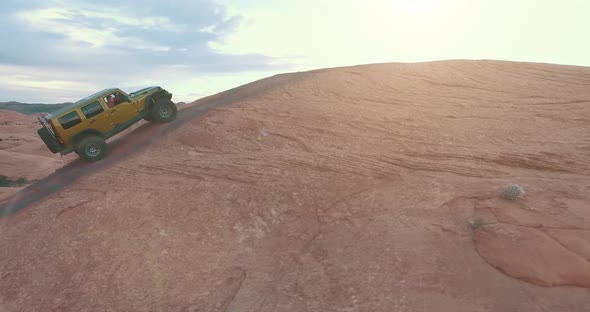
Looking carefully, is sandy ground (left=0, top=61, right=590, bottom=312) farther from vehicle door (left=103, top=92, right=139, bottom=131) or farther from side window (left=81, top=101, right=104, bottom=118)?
side window (left=81, top=101, right=104, bottom=118)

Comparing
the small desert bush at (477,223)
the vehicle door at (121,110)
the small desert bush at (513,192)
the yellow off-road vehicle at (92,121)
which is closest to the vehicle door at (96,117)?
the yellow off-road vehicle at (92,121)

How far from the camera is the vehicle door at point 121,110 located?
11469mm

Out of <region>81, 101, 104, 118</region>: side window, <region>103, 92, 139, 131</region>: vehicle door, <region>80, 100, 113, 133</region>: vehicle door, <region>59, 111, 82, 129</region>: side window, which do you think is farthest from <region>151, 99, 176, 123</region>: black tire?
<region>59, 111, 82, 129</region>: side window

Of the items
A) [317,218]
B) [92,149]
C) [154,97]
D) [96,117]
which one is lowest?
[317,218]

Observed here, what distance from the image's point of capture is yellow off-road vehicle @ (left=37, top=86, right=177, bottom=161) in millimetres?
10664

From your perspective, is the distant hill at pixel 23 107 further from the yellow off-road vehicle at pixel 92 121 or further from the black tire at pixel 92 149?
the black tire at pixel 92 149

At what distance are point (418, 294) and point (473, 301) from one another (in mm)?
700

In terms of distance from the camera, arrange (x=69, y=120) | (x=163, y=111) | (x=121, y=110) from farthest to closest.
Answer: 1. (x=163, y=111)
2. (x=121, y=110)
3. (x=69, y=120)

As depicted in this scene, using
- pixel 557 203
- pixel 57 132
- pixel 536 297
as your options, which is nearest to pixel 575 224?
pixel 557 203

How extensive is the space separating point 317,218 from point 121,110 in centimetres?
813

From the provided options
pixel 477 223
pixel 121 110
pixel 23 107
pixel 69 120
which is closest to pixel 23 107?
pixel 23 107

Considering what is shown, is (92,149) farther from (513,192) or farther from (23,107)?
(23,107)

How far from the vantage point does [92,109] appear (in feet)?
36.4

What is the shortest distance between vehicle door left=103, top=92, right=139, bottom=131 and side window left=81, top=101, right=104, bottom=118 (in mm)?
251
